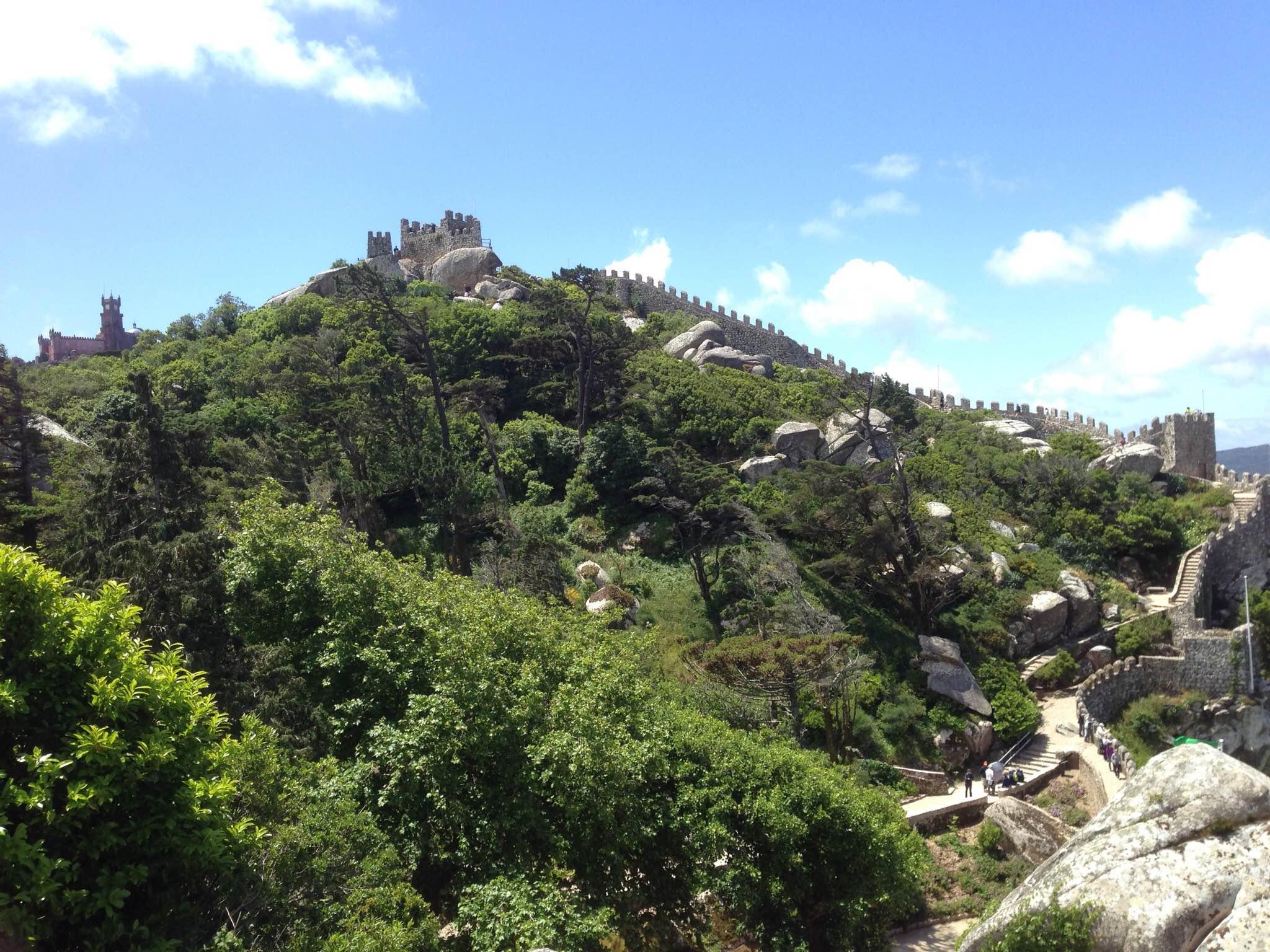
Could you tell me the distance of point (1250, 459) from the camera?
180 m

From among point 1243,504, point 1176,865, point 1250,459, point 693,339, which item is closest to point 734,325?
point 693,339

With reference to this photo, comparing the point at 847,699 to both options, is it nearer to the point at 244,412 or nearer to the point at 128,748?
the point at 128,748

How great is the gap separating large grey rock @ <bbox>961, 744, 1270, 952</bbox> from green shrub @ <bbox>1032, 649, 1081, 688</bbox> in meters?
20.9

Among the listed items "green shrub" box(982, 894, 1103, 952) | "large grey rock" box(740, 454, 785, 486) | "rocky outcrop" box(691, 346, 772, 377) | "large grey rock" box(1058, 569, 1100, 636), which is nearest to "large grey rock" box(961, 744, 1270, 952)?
"green shrub" box(982, 894, 1103, 952)

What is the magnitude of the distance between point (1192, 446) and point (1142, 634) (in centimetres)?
1628

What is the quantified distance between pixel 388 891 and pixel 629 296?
1960 inches

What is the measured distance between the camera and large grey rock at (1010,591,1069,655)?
90.5ft

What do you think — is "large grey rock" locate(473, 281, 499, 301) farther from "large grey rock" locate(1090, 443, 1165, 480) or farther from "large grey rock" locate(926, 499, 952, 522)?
"large grey rock" locate(1090, 443, 1165, 480)

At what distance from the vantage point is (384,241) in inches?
2509

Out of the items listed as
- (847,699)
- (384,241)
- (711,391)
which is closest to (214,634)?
(847,699)

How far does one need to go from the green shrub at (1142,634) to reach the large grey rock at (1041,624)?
192 cm

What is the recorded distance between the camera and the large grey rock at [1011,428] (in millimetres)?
45219

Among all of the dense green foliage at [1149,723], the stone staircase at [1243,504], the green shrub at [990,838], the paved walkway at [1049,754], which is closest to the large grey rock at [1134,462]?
the stone staircase at [1243,504]

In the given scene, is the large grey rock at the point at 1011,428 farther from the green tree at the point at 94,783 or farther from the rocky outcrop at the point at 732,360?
the green tree at the point at 94,783
